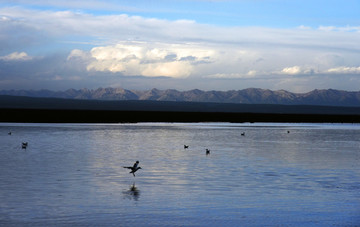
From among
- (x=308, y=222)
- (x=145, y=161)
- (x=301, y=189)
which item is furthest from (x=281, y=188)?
(x=145, y=161)

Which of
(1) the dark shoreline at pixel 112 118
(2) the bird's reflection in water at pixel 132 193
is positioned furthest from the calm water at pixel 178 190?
(1) the dark shoreline at pixel 112 118

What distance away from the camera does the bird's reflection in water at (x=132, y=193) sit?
1816 cm

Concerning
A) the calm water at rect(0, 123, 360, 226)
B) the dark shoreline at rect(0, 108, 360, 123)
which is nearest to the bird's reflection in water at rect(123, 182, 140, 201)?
the calm water at rect(0, 123, 360, 226)

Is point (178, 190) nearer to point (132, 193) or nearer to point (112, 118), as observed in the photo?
point (132, 193)

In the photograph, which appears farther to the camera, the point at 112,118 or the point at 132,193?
the point at 112,118

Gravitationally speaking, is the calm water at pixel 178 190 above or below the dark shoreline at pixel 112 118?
below

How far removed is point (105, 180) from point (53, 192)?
3.58 meters

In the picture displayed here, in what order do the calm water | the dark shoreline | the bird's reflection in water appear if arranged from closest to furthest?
1. the calm water
2. the bird's reflection in water
3. the dark shoreline

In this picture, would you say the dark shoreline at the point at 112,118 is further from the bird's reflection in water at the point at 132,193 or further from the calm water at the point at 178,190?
the bird's reflection in water at the point at 132,193

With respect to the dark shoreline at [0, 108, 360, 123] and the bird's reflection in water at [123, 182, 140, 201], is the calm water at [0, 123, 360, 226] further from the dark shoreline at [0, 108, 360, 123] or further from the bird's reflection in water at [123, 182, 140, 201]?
the dark shoreline at [0, 108, 360, 123]

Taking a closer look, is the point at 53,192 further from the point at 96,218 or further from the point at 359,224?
the point at 359,224

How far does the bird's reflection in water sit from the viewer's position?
1816 cm

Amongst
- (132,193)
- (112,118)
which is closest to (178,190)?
(132,193)

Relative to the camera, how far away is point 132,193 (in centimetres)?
1895
